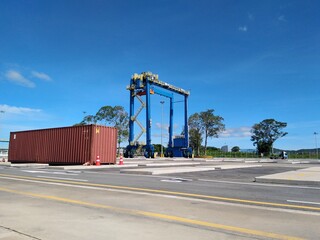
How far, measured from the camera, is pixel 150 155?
189ft

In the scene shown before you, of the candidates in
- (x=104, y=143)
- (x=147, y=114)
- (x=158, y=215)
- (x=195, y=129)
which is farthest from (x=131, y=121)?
(x=158, y=215)

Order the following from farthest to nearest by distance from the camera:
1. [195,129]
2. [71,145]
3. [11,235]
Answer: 1. [195,129]
2. [71,145]
3. [11,235]

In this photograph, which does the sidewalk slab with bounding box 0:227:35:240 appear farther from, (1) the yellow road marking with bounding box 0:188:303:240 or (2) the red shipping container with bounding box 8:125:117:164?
(2) the red shipping container with bounding box 8:125:117:164

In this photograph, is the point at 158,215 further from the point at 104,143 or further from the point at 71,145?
the point at 71,145

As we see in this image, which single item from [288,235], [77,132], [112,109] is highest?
[112,109]

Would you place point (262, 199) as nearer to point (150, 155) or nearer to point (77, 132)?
point (77, 132)

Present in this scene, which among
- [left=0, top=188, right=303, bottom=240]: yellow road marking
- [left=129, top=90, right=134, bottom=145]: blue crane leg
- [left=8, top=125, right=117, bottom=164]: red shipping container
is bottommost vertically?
[left=0, top=188, right=303, bottom=240]: yellow road marking

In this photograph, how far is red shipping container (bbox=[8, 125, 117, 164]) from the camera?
26.8m

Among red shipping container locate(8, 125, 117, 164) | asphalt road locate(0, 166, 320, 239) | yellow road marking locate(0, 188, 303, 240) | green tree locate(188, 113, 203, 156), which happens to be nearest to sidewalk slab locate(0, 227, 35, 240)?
asphalt road locate(0, 166, 320, 239)

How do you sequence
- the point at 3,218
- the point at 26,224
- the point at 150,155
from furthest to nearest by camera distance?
1. the point at 150,155
2. the point at 3,218
3. the point at 26,224

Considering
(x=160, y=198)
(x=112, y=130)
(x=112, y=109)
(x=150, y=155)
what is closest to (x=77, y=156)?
(x=112, y=130)

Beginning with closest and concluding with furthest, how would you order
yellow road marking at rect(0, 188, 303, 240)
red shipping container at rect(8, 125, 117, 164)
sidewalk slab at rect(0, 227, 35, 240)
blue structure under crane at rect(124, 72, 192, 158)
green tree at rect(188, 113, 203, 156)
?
sidewalk slab at rect(0, 227, 35, 240)
yellow road marking at rect(0, 188, 303, 240)
red shipping container at rect(8, 125, 117, 164)
blue structure under crane at rect(124, 72, 192, 158)
green tree at rect(188, 113, 203, 156)

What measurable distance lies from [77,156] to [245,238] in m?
24.0

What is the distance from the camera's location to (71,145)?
27844 millimetres
